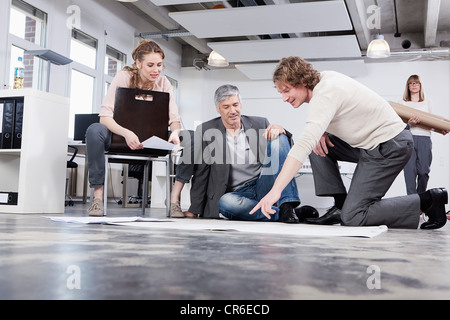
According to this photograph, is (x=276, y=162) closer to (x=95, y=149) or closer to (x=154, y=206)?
(x=95, y=149)

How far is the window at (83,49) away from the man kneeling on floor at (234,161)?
174 inches

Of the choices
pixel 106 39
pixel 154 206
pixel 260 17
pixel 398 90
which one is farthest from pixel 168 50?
pixel 154 206

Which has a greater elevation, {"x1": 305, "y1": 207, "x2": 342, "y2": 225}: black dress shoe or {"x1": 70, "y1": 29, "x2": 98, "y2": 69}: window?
{"x1": 70, "y1": 29, "x2": 98, "y2": 69}: window

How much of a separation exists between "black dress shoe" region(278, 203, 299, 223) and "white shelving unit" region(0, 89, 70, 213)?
1.48m

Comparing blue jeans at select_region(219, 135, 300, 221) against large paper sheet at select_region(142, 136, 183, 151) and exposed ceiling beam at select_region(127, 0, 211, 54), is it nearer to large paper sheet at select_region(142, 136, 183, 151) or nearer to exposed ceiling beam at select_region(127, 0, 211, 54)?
large paper sheet at select_region(142, 136, 183, 151)

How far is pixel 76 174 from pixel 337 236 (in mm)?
5610

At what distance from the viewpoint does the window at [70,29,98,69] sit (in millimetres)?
6754

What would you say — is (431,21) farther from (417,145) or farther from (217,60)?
(417,145)

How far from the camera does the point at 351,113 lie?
2154 millimetres

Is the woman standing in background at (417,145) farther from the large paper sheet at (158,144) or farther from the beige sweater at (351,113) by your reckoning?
the large paper sheet at (158,144)

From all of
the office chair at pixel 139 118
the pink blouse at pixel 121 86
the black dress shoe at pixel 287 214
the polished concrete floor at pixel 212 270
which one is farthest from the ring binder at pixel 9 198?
the polished concrete floor at pixel 212 270

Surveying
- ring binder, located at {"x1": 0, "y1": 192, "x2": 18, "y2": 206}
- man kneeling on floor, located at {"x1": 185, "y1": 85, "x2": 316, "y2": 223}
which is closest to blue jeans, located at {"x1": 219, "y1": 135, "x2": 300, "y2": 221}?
Result: man kneeling on floor, located at {"x1": 185, "y1": 85, "x2": 316, "y2": 223}
